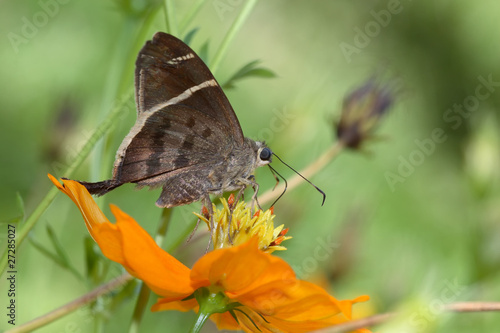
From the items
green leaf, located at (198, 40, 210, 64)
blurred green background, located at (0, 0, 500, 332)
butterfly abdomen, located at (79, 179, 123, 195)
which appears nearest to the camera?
butterfly abdomen, located at (79, 179, 123, 195)

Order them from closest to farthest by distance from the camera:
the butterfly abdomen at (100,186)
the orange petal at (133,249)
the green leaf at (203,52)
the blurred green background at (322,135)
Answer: the orange petal at (133,249) < the butterfly abdomen at (100,186) < the green leaf at (203,52) < the blurred green background at (322,135)

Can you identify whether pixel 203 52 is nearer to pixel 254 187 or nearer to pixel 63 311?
pixel 254 187

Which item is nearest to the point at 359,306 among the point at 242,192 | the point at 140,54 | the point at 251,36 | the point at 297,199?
the point at 297,199

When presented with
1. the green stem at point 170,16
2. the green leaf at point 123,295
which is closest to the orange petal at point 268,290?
the green leaf at point 123,295

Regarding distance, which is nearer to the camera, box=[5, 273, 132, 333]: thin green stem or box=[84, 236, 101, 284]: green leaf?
box=[5, 273, 132, 333]: thin green stem

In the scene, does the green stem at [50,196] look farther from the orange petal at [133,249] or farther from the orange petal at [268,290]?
the orange petal at [268,290]

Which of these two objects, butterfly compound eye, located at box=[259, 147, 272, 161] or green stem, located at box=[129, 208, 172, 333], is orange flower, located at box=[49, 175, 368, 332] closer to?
green stem, located at box=[129, 208, 172, 333]

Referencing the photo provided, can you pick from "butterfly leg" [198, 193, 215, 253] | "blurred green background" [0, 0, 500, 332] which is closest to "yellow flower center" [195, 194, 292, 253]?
"butterfly leg" [198, 193, 215, 253]

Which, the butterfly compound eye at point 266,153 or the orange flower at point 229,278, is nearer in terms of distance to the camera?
the orange flower at point 229,278
